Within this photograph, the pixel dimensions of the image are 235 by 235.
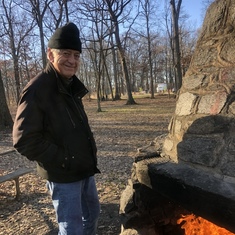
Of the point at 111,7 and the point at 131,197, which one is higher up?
the point at 111,7

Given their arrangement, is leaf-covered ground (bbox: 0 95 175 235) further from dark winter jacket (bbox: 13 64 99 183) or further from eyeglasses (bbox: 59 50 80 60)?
eyeglasses (bbox: 59 50 80 60)

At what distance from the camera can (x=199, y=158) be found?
90.4 inches

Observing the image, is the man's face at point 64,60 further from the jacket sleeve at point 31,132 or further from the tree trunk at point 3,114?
the tree trunk at point 3,114

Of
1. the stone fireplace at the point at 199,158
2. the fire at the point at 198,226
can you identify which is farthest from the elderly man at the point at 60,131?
the fire at the point at 198,226

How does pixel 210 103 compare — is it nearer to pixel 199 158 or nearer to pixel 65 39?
pixel 199 158

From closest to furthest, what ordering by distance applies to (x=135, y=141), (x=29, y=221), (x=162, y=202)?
(x=162, y=202) → (x=29, y=221) → (x=135, y=141)

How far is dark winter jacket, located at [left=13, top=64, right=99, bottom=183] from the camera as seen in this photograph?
2127 mm

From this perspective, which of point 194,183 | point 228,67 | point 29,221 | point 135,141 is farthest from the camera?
point 135,141

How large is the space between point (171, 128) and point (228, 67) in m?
0.81

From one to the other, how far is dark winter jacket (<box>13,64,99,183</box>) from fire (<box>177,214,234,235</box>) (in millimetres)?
1301

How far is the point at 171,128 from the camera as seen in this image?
289 centimetres

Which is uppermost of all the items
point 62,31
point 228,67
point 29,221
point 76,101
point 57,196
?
point 62,31

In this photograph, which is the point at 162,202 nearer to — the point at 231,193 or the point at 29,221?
the point at 231,193

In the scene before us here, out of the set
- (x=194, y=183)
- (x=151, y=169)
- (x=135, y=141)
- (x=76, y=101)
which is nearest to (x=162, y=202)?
(x=151, y=169)
